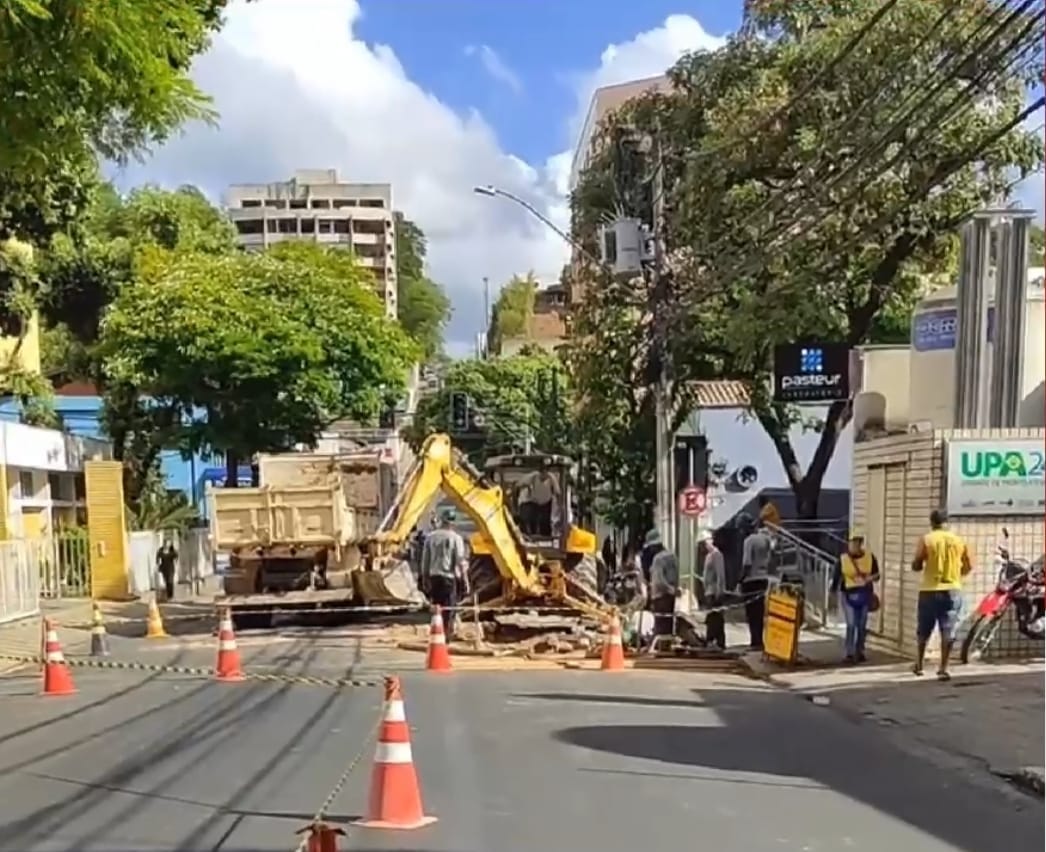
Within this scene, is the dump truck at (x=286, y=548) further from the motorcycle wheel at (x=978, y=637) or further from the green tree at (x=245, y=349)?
the green tree at (x=245, y=349)

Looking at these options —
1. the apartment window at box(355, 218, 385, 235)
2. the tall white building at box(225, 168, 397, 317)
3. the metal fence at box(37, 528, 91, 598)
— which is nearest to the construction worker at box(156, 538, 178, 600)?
the metal fence at box(37, 528, 91, 598)

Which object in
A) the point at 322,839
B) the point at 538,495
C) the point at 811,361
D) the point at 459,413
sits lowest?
the point at 459,413

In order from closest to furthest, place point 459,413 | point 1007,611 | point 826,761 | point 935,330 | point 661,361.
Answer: point 826,761 < point 1007,611 < point 935,330 < point 661,361 < point 459,413

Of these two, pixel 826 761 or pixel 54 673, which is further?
pixel 54 673

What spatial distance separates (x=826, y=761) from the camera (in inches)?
408

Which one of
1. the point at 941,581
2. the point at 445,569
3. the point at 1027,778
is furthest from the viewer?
the point at 445,569

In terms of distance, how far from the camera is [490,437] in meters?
67.8

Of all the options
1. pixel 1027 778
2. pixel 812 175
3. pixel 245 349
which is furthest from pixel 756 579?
pixel 245 349

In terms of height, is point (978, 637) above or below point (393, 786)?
below

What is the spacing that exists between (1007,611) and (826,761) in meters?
6.21

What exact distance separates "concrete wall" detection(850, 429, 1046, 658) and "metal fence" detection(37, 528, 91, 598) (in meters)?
20.2

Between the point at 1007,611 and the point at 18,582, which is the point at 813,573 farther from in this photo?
the point at 18,582

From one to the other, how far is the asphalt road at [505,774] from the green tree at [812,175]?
1040 centimetres

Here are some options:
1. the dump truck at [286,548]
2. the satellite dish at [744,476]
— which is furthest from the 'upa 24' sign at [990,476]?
the satellite dish at [744,476]
